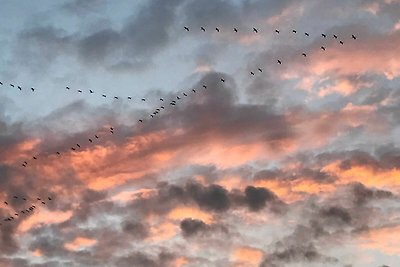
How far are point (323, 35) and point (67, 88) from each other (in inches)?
2504

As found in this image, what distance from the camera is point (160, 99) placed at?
132m

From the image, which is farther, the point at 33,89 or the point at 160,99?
the point at 160,99

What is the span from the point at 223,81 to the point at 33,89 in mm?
49405

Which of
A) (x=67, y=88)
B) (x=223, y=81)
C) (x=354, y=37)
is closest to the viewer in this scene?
(x=354, y=37)

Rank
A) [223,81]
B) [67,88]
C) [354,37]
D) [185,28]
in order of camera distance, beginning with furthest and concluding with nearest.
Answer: [223,81]
[67,88]
[185,28]
[354,37]

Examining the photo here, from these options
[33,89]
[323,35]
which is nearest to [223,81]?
[323,35]

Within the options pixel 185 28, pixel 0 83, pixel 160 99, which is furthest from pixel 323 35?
pixel 0 83

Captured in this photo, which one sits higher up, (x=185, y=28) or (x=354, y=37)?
(x=185, y=28)

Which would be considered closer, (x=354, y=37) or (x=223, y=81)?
(x=354, y=37)

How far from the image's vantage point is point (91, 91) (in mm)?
123625

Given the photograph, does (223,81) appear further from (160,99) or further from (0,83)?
(0,83)

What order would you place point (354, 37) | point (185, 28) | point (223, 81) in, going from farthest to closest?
1. point (223, 81)
2. point (185, 28)
3. point (354, 37)

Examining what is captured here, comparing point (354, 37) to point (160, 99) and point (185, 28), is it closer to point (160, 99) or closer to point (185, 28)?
point (185, 28)

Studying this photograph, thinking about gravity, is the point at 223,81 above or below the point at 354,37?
above
